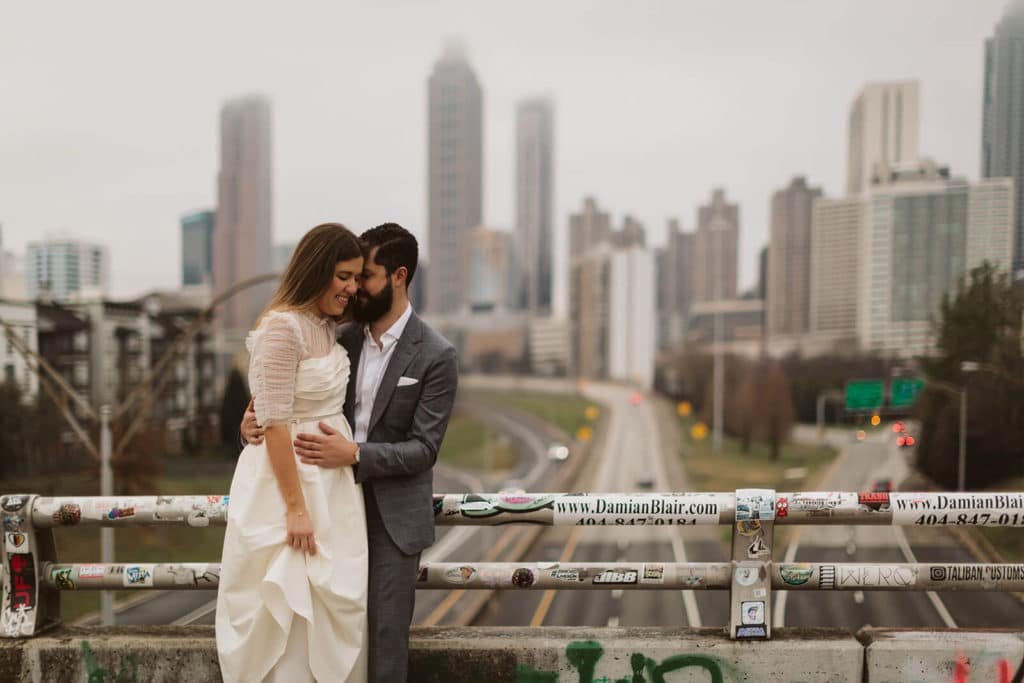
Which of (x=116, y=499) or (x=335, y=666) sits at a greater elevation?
(x=116, y=499)

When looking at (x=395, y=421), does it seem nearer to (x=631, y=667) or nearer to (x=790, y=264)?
(x=631, y=667)

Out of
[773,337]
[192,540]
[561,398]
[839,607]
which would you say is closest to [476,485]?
[561,398]

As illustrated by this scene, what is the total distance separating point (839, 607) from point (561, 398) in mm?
68004

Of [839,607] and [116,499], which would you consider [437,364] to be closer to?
[116,499]

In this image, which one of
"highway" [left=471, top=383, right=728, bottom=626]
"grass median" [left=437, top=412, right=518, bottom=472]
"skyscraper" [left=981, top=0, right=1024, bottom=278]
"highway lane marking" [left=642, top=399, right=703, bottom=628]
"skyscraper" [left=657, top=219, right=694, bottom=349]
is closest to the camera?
"highway lane marking" [left=642, top=399, right=703, bottom=628]

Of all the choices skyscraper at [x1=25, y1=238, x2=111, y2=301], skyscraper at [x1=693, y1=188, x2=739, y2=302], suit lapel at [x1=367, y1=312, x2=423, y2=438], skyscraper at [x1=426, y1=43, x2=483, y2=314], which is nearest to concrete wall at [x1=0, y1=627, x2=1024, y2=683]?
suit lapel at [x1=367, y1=312, x2=423, y2=438]

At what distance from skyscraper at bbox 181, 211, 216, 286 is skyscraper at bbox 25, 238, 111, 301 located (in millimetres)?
8736

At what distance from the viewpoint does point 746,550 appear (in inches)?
109

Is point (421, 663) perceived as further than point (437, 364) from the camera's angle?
Yes

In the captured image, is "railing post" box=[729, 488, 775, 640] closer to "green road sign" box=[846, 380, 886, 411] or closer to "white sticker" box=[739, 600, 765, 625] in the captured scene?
"white sticker" box=[739, 600, 765, 625]

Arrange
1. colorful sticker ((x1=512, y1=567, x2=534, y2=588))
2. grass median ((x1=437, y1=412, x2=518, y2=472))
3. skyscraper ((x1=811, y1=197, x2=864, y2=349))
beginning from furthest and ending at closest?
grass median ((x1=437, y1=412, x2=518, y2=472)) → skyscraper ((x1=811, y1=197, x2=864, y2=349)) → colorful sticker ((x1=512, y1=567, x2=534, y2=588))

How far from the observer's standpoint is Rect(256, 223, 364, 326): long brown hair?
94.6 inches

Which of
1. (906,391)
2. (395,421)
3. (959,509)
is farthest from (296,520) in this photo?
(906,391)

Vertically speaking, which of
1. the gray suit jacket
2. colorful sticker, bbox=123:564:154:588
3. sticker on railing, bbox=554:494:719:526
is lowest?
colorful sticker, bbox=123:564:154:588
